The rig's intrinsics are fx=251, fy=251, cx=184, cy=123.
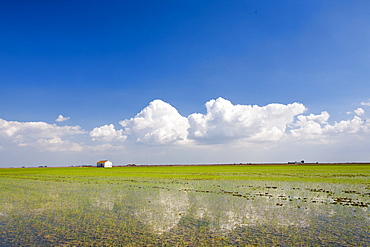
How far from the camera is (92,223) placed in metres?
20.5

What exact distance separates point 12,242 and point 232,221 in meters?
15.9

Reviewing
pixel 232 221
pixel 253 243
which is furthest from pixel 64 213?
pixel 253 243

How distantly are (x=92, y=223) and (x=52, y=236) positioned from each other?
371 cm

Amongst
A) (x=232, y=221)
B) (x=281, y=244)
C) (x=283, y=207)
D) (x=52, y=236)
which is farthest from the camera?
→ (x=283, y=207)

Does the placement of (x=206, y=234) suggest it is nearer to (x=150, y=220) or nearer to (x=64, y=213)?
(x=150, y=220)

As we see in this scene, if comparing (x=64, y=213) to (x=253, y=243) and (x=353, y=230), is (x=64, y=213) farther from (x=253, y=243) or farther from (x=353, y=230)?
(x=353, y=230)

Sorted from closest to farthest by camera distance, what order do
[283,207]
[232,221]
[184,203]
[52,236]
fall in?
1. [52,236]
2. [232,221]
3. [283,207]
4. [184,203]

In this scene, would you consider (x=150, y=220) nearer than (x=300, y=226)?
No

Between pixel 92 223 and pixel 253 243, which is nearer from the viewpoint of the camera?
pixel 253 243

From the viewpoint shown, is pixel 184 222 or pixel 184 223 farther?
pixel 184 222

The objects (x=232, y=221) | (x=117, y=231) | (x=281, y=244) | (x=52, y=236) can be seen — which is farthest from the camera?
(x=232, y=221)

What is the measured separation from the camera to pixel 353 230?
60.9ft

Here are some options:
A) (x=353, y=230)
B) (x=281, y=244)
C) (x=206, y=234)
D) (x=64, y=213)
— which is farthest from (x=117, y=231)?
(x=353, y=230)

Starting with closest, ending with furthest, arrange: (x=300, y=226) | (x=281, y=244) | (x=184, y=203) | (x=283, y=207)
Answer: (x=281, y=244)
(x=300, y=226)
(x=283, y=207)
(x=184, y=203)
